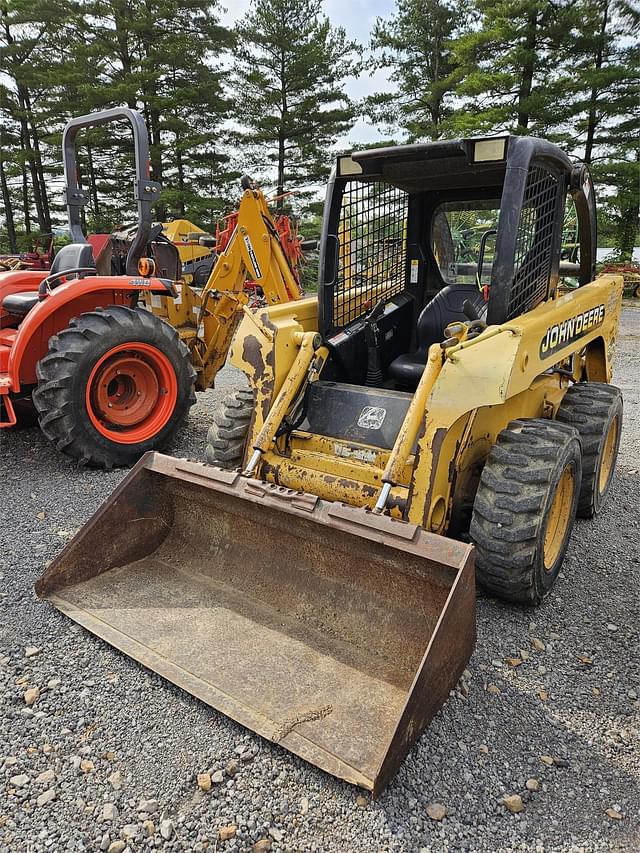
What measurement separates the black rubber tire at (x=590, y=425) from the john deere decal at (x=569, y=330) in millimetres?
417

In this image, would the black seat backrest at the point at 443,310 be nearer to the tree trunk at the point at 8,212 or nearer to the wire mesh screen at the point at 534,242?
the wire mesh screen at the point at 534,242

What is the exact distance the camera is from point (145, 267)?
17.4 feet

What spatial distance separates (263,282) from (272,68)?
61.4 ft

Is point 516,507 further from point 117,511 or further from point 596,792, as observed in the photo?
point 117,511

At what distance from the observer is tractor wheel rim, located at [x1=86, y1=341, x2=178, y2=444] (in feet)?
15.1

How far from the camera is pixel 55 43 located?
21297 millimetres

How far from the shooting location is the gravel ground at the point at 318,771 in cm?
183

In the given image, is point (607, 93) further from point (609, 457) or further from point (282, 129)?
point (609, 457)

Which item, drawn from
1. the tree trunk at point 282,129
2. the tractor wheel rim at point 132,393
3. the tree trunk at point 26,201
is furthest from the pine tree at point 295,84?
the tractor wheel rim at point 132,393

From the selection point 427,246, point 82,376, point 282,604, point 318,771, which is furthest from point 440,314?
point 318,771

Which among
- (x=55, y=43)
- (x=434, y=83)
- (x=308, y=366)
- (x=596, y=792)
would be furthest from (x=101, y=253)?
(x=55, y=43)

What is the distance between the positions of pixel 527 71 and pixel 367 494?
18.1 m

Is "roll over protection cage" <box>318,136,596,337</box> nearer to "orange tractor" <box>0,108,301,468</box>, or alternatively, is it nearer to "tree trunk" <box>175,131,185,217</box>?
"orange tractor" <box>0,108,301,468</box>

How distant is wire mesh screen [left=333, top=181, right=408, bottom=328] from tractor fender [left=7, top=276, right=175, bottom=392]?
1925 mm
